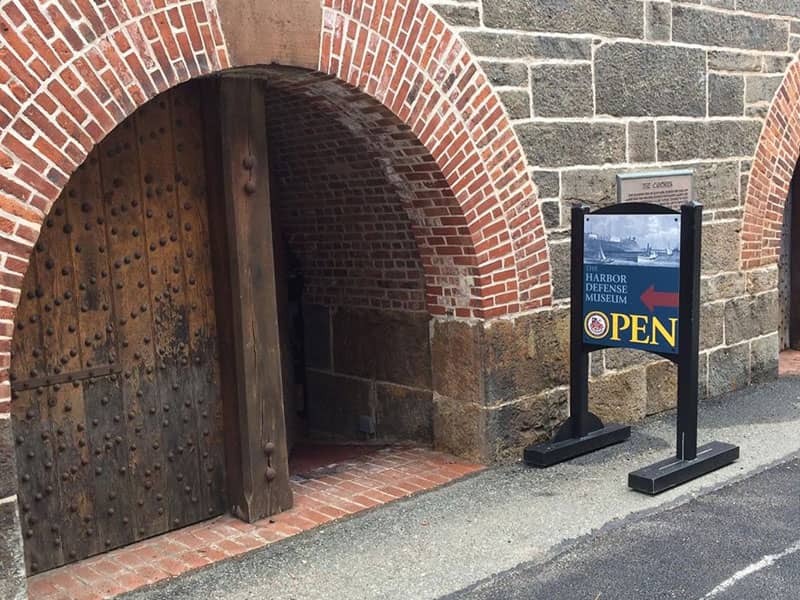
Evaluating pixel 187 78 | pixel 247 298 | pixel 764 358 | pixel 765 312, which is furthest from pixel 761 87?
pixel 187 78

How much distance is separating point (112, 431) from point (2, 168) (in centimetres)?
160

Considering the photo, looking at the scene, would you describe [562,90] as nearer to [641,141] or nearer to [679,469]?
[641,141]

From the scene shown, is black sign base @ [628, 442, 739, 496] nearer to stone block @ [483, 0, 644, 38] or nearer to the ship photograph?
the ship photograph

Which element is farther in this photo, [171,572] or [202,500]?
[202,500]

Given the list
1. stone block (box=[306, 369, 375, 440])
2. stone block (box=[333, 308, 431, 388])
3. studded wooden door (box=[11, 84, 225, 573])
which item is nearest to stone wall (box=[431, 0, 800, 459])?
stone block (box=[333, 308, 431, 388])

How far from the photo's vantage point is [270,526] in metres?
4.84

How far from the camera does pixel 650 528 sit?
463cm

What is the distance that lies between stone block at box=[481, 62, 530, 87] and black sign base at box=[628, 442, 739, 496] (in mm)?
2582

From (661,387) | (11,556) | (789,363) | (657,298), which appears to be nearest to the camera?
(11,556)

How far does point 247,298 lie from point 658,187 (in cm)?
350

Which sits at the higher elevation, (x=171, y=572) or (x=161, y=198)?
(x=161, y=198)

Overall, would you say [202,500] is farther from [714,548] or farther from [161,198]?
[714,548]

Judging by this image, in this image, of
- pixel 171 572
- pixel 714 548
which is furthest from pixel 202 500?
pixel 714 548

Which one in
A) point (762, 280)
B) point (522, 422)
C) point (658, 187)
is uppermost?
point (658, 187)
